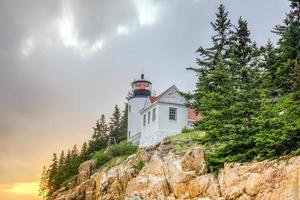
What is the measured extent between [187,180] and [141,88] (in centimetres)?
2523

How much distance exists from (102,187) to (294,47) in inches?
707

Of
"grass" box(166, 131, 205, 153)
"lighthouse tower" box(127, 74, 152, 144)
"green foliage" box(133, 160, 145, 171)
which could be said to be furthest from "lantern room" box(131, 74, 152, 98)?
"green foliage" box(133, 160, 145, 171)

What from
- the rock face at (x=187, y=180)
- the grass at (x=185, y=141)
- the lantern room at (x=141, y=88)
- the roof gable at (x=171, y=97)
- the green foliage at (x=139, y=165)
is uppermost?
the lantern room at (x=141, y=88)

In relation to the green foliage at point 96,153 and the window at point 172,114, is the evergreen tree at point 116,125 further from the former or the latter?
the window at point 172,114

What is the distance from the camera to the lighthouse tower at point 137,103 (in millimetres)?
47938

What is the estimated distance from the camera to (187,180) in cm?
2456

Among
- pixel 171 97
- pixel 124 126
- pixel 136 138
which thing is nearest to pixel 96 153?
pixel 136 138

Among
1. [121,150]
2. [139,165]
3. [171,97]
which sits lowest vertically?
[139,165]

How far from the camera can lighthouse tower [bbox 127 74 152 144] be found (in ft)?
157

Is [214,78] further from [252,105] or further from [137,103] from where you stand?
[137,103]

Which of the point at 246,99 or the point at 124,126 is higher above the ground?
the point at 124,126

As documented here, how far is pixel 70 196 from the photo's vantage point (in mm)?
37344

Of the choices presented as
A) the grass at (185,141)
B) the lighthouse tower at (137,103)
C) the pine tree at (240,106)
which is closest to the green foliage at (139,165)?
the grass at (185,141)

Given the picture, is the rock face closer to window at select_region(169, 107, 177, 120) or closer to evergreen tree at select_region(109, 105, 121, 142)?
window at select_region(169, 107, 177, 120)
